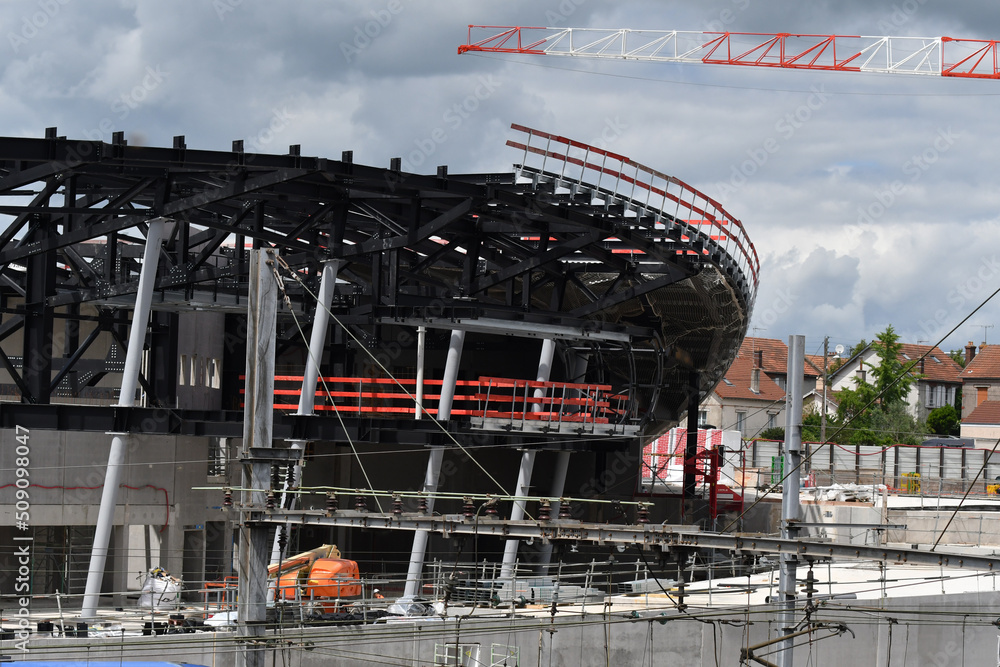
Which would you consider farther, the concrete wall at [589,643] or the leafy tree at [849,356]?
the leafy tree at [849,356]

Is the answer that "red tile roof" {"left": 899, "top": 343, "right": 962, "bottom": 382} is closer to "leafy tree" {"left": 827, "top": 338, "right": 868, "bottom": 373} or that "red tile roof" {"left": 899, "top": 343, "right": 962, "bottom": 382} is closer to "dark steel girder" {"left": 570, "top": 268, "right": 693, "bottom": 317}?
"leafy tree" {"left": 827, "top": 338, "right": 868, "bottom": 373}

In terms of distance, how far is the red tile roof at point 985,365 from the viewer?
97062 millimetres

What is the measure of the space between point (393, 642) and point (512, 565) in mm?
8811

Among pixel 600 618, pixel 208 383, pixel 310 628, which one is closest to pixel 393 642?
pixel 310 628

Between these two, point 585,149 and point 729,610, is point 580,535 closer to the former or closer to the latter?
point 729,610

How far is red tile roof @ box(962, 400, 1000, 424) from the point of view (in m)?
90.1

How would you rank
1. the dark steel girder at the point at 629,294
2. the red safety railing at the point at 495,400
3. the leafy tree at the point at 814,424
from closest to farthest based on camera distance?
the red safety railing at the point at 495,400, the dark steel girder at the point at 629,294, the leafy tree at the point at 814,424

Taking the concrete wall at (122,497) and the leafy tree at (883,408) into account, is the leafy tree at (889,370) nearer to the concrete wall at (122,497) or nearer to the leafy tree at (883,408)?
the leafy tree at (883,408)

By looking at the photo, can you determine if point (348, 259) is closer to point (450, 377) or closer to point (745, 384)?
point (450, 377)

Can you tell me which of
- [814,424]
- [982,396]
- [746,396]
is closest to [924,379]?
[982,396]

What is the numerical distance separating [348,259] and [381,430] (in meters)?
4.73

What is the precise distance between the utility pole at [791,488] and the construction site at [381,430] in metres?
0.05

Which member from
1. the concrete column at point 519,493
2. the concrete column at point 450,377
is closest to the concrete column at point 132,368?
the concrete column at point 450,377

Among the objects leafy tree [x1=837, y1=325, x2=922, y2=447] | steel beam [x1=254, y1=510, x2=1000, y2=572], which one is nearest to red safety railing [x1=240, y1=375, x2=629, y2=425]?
steel beam [x1=254, y1=510, x2=1000, y2=572]
